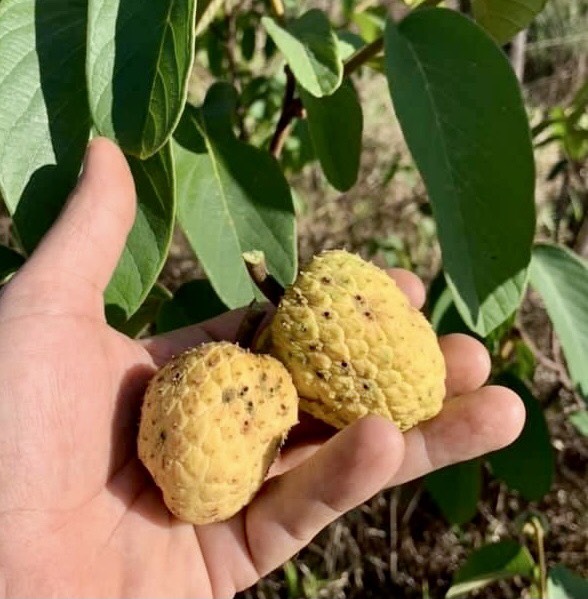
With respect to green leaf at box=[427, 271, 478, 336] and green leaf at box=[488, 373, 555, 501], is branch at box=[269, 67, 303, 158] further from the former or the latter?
green leaf at box=[488, 373, 555, 501]

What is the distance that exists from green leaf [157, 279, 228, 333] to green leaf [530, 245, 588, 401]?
47cm

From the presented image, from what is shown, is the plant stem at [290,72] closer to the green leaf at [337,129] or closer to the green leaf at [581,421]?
the green leaf at [337,129]

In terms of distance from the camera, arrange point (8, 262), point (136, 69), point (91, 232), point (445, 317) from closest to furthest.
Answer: point (136, 69), point (91, 232), point (8, 262), point (445, 317)

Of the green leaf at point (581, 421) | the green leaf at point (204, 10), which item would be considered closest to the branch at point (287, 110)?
the green leaf at point (204, 10)

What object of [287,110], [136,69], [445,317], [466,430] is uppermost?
[136,69]

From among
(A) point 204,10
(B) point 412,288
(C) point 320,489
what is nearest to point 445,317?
(B) point 412,288

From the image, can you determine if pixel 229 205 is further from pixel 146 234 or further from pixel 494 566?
pixel 494 566

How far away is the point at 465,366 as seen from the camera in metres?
1.32

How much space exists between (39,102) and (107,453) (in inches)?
15.9

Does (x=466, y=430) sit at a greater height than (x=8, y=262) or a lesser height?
lesser

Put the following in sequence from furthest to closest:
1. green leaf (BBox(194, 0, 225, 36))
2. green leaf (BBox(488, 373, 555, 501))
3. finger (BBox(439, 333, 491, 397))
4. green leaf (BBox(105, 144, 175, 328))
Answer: green leaf (BBox(488, 373, 555, 501))
finger (BBox(439, 333, 491, 397))
green leaf (BBox(194, 0, 225, 36))
green leaf (BBox(105, 144, 175, 328))

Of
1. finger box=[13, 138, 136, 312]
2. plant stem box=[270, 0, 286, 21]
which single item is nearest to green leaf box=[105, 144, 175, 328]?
finger box=[13, 138, 136, 312]

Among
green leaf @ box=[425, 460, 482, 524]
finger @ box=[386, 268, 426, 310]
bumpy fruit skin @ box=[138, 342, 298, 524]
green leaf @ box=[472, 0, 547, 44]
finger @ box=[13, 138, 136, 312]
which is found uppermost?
green leaf @ box=[472, 0, 547, 44]

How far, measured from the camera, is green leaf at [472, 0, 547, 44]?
1181 millimetres
